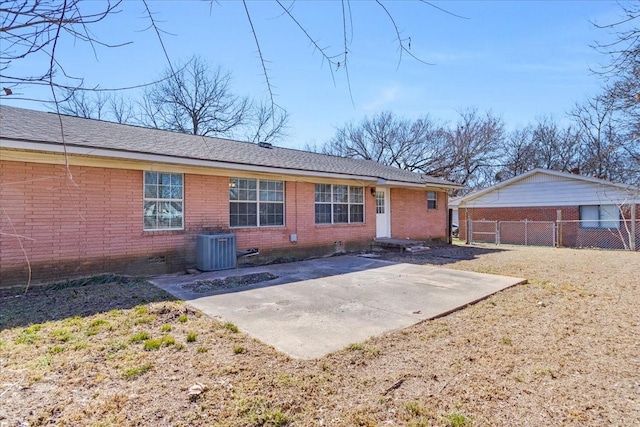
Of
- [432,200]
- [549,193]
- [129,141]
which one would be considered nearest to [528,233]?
[549,193]

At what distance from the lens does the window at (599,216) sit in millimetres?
16750

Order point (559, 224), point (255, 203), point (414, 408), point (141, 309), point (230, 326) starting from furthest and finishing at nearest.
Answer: point (559, 224) < point (255, 203) < point (141, 309) < point (230, 326) < point (414, 408)

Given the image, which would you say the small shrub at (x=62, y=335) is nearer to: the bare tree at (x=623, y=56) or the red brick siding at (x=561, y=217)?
the bare tree at (x=623, y=56)

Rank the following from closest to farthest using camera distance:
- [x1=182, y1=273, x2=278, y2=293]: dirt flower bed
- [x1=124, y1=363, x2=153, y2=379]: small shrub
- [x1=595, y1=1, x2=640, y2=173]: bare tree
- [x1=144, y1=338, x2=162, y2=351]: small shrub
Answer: [x1=595, y1=1, x2=640, y2=173]: bare tree
[x1=124, y1=363, x2=153, y2=379]: small shrub
[x1=144, y1=338, x2=162, y2=351]: small shrub
[x1=182, y1=273, x2=278, y2=293]: dirt flower bed

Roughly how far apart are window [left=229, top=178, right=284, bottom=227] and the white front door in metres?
4.78

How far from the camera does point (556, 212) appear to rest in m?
18.7

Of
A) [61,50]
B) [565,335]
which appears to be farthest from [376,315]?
[61,50]

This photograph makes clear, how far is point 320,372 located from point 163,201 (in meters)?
6.70

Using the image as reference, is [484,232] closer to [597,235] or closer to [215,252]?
[597,235]

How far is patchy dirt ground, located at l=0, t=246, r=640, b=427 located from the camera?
2578 millimetres

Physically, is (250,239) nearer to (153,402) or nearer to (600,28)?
(153,402)

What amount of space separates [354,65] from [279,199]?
28.4 ft

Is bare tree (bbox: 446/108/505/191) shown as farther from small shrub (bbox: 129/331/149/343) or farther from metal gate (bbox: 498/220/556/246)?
small shrub (bbox: 129/331/149/343)

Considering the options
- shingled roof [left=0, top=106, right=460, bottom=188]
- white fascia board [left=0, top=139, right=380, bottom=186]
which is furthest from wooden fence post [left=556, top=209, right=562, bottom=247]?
white fascia board [left=0, top=139, right=380, bottom=186]
